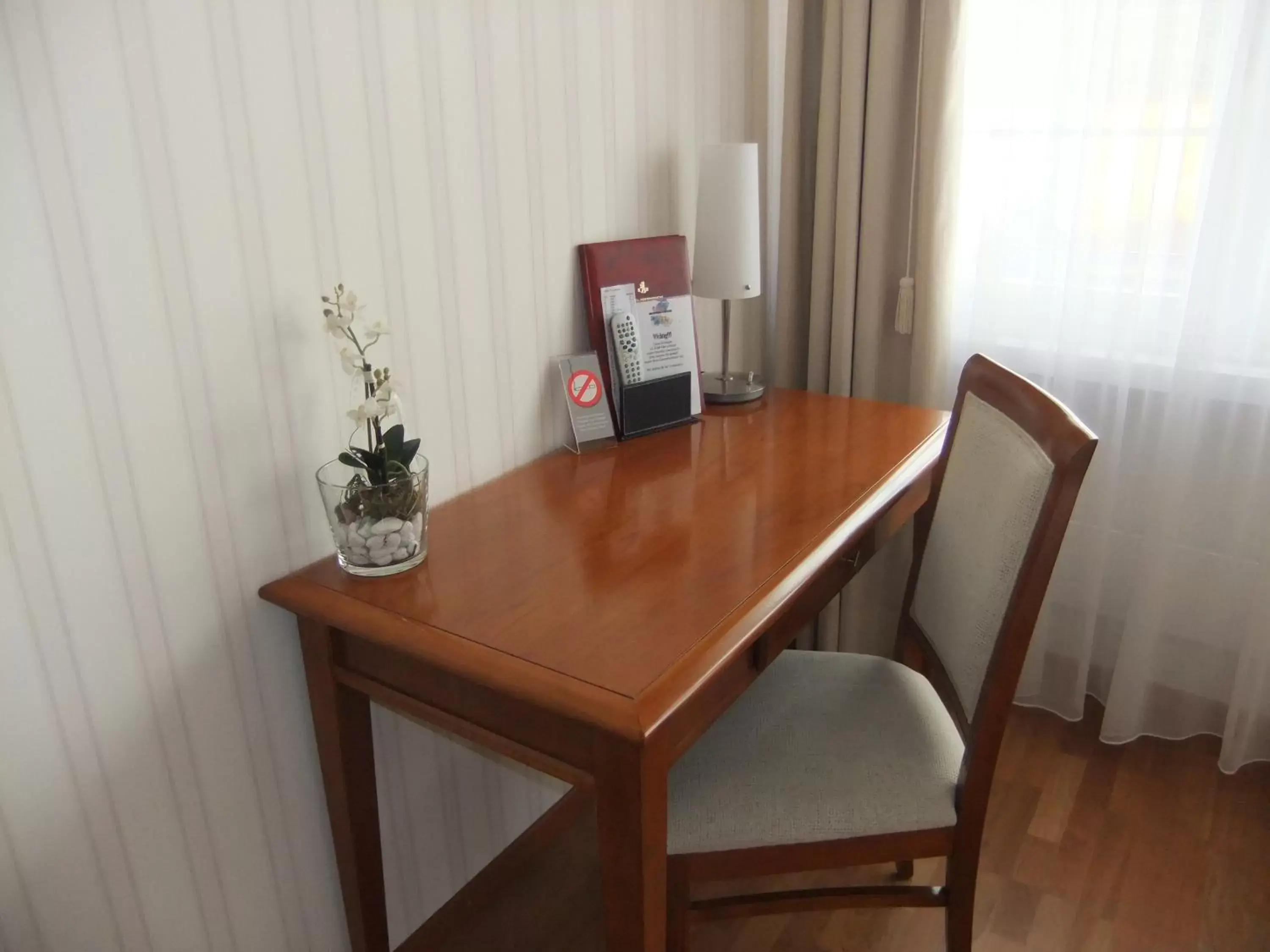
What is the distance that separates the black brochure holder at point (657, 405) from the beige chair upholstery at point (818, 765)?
20.0 inches

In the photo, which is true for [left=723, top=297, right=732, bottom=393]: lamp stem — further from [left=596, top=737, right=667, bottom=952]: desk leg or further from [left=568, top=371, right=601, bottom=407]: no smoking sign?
[left=596, top=737, right=667, bottom=952]: desk leg

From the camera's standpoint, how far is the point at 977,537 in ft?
4.36

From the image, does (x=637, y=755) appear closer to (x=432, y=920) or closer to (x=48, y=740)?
(x=48, y=740)

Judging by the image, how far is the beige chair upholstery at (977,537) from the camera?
3.97 feet

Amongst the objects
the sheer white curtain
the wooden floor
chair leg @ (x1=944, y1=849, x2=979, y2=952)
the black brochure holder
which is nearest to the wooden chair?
chair leg @ (x1=944, y1=849, x2=979, y2=952)

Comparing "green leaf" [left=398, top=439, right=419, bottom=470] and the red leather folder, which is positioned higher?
the red leather folder

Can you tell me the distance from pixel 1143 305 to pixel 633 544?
1.21 m

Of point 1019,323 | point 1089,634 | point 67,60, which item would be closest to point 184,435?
point 67,60

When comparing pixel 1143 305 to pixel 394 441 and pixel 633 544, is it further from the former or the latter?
pixel 394 441

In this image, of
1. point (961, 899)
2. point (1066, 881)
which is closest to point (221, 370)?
point (961, 899)

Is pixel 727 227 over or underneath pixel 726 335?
over

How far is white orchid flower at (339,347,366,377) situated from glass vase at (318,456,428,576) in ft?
0.40

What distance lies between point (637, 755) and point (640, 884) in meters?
0.17

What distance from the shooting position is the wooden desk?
1048mm
